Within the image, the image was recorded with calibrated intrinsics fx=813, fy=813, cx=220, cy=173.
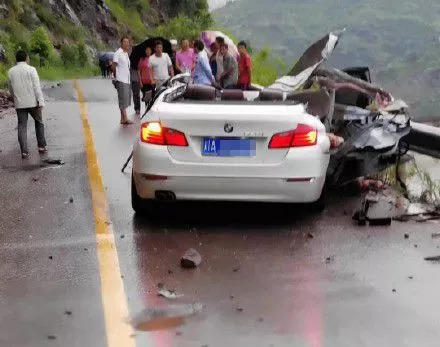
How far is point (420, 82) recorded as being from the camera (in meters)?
126

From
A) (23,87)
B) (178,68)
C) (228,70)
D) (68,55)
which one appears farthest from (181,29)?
(23,87)

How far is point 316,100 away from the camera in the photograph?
900cm

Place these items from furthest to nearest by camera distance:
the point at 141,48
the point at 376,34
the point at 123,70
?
the point at 376,34, the point at 141,48, the point at 123,70

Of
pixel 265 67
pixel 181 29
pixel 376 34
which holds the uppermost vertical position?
pixel 265 67

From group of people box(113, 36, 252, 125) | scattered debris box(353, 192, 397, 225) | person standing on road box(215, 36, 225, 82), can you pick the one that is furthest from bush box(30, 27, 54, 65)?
scattered debris box(353, 192, 397, 225)

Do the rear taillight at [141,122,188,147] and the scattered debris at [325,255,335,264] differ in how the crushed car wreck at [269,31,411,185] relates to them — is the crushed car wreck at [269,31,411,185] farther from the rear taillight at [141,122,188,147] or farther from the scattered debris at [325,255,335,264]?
the scattered debris at [325,255,335,264]

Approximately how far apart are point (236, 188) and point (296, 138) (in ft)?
2.25

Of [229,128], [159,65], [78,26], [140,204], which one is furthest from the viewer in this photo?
[78,26]

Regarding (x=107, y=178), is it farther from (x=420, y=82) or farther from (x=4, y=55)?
(x=420, y=82)

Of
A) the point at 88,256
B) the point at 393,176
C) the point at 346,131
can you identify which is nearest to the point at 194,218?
the point at 88,256

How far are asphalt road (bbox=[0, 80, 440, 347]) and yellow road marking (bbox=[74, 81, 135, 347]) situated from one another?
0.05 feet

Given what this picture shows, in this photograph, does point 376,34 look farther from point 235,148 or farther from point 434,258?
point 434,258

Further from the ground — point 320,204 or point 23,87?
point 320,204

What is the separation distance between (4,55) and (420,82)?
324 feet
